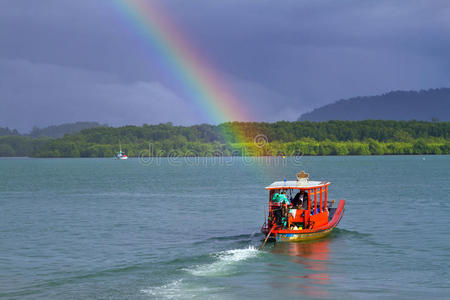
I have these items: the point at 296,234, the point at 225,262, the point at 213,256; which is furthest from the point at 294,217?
the point at 225,262

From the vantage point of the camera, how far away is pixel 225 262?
26469 mm

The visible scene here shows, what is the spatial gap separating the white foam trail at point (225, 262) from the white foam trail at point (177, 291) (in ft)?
6.70

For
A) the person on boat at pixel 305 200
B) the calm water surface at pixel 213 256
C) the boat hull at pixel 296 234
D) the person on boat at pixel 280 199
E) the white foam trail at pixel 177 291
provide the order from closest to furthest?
the white foam trail at pixel 177 291, the calm water surface at pixel 213 256, the boat hull at pixel 296 234, the person on boat at pixel 280 199, the person on boat at pixel 305 200

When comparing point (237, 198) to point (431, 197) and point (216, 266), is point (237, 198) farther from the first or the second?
point (216, 266)

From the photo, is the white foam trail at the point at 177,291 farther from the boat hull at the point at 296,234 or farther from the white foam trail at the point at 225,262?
the boat hull at the point at 296,234

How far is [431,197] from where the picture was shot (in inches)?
2365

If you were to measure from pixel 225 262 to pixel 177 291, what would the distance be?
5135 mm

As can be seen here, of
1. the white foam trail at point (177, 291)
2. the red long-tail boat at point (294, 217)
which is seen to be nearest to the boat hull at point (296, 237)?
the red long-tail boat at point (294, 217)

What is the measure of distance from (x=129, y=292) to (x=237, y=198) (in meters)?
40.8

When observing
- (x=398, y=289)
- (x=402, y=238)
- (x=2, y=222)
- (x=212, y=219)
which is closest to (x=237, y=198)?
(x=212, y=219)

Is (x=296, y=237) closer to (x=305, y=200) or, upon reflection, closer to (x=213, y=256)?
(x=305, y=200)

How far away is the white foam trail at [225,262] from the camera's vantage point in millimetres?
24578

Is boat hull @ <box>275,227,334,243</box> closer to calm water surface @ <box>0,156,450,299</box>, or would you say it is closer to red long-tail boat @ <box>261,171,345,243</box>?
red long-tail boat @ <box>261,171,345,243</box>

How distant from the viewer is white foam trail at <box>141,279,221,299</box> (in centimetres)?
2112
